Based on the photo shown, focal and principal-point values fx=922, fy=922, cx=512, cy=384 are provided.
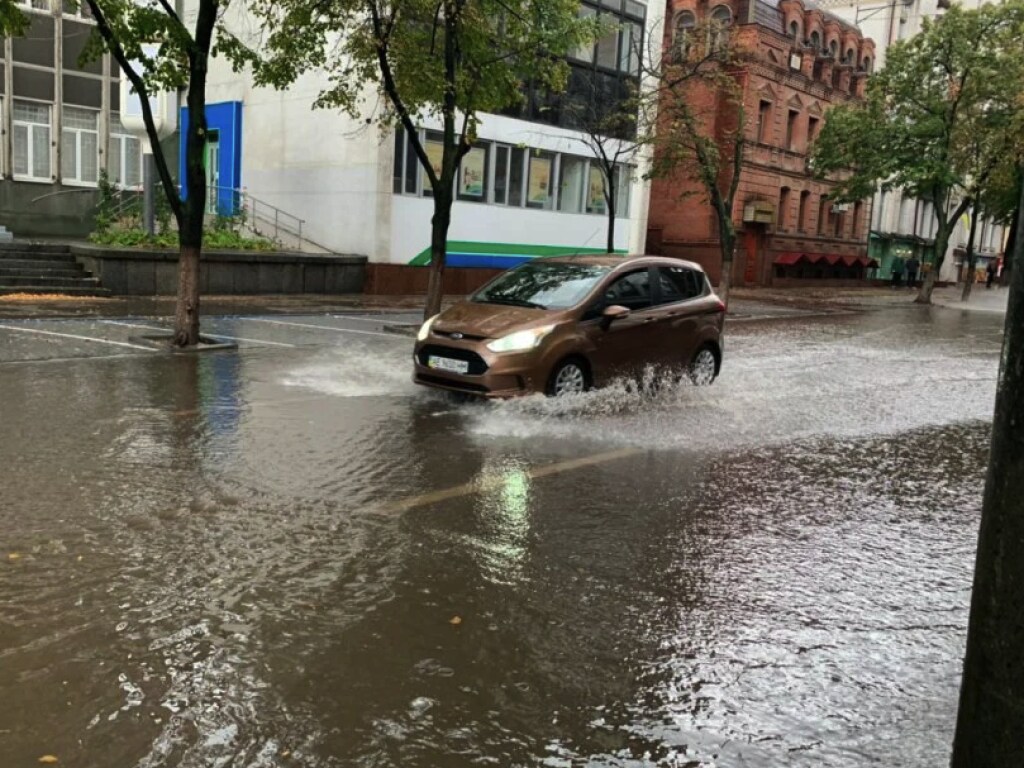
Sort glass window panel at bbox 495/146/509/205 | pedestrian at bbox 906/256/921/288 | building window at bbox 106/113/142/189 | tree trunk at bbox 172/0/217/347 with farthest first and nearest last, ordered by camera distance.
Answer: pedestrian at bbox 906/256/921/288 → building window at bbox 106/113/142/189 → glass window panel at bbox 495/146/509/205 → tree trunk at bbox 172/0/217/347

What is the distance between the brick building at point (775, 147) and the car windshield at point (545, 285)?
27.0m

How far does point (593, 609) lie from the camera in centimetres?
430

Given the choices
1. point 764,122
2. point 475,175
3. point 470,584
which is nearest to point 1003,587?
point 470,584

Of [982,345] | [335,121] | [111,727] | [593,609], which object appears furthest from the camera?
[335,121]

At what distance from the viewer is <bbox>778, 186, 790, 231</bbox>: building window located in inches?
1643

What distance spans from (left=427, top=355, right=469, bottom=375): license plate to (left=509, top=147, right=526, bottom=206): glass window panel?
20.6 meters

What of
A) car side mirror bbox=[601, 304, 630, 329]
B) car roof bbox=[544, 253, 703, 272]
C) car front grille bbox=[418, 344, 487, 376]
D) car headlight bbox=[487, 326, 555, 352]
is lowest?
car front grille bbox=[418, 344, 487, 376]

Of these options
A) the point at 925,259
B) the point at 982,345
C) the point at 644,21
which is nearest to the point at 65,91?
the point at 644,21

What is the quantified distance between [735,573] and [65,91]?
31581 mm

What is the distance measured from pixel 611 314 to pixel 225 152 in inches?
890

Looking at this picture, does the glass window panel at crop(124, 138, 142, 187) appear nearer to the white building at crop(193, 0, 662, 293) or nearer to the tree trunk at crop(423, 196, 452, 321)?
the white building at crop(193, 0, 662, 293)

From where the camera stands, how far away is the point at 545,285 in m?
9.95

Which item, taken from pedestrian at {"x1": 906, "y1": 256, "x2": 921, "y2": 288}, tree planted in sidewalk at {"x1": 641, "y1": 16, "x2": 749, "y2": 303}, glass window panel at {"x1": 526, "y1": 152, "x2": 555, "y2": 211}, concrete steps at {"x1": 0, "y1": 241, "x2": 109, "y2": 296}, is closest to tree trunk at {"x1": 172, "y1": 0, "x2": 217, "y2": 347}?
concrete steps at {"x1": 0, "y1": 241, "x2": 109, "y2": 296}

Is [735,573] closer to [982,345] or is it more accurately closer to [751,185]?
[982,345]
